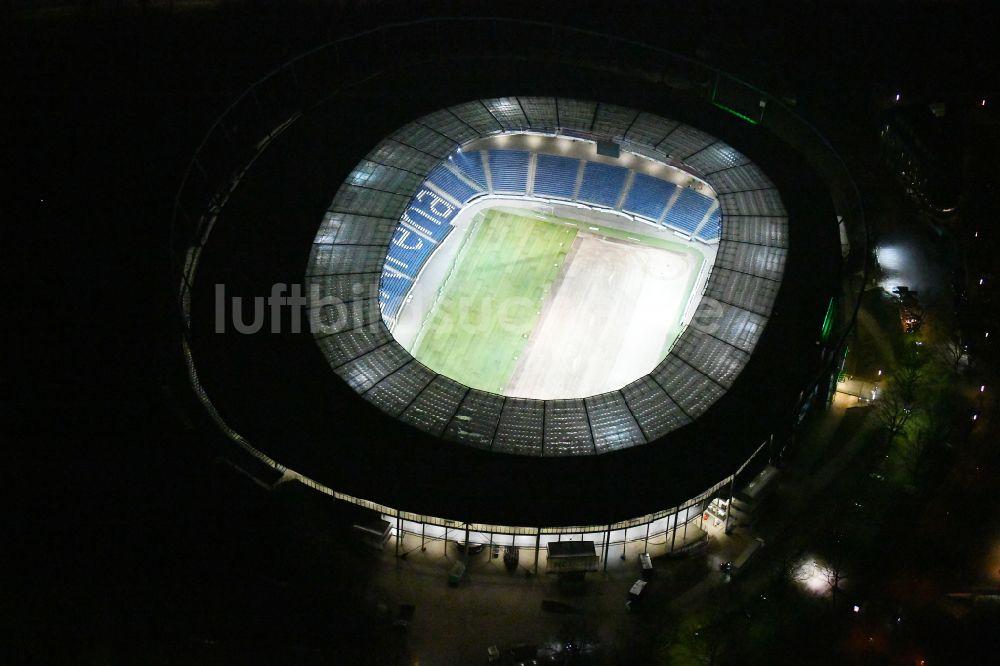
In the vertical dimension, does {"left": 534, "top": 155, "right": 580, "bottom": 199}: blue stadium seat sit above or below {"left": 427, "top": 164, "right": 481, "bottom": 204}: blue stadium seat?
above

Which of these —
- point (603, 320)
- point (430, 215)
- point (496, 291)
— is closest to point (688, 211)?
point (603, 320)

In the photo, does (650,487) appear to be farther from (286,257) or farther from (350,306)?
(286,257)

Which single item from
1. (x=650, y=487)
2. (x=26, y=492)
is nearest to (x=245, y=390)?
(x=26, y=492)

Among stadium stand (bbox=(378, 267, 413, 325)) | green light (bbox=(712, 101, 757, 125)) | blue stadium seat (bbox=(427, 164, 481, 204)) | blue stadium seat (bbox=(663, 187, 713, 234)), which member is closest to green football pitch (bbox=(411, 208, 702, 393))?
blue stadium seat (bbox=(663, 187, 713, 234))

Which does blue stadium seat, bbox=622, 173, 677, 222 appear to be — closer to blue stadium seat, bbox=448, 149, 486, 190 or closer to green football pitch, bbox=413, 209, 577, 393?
green football pitch, bbox=413, 209, 577, 393

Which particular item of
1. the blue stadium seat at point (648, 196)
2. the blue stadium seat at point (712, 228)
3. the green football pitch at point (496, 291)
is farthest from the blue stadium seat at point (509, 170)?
the blue stadium seat at point (712, 228)

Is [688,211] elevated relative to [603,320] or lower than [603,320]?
elevated

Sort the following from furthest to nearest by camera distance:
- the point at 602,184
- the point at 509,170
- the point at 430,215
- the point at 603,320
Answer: the point at 509,170 < the point at 602,184 < the point at 430,215 < the point at 603,320

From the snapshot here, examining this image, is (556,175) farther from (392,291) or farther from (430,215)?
(392,291)
